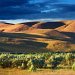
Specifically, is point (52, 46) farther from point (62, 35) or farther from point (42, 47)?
point (62, 35)

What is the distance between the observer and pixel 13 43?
123 metres

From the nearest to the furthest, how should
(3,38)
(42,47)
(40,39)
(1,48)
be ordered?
(1,48) → (42,47) → (3,38) → (40,39)

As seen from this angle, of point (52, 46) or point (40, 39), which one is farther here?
point (40, 39)

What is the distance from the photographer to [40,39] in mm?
142750

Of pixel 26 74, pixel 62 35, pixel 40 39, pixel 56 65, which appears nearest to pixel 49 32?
pixel 62 35

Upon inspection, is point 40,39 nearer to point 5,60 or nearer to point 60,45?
point 60,45

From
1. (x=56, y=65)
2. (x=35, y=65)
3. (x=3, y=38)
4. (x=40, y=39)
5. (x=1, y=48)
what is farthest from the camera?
(x=40, y=39)

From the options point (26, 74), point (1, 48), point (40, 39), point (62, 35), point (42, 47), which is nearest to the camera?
point (26, 74)

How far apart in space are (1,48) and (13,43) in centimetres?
1148

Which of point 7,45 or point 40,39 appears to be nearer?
point 7,45

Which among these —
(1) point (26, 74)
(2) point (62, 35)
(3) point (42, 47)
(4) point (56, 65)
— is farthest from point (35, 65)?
(2) point (62, 35)

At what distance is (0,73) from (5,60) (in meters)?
10.3

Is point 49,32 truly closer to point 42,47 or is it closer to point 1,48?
point 42,47

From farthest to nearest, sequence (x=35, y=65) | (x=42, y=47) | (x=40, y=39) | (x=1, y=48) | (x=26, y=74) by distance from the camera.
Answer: (x=40, y=39)
(x=42, y=47)
(x=1, y=48)
(x=35, y=65)
(x=26, y=74)
